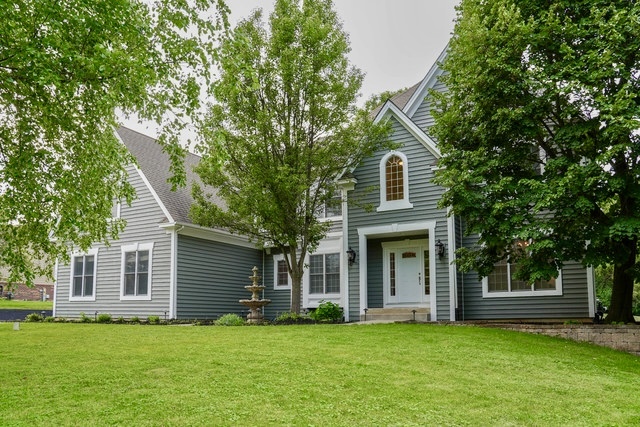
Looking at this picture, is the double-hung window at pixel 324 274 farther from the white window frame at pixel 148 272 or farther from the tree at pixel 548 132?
the tree at pixel 548 132

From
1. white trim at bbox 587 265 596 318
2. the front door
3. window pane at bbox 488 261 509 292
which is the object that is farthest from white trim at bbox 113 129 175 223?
white trim at bbox 587 265 596 318

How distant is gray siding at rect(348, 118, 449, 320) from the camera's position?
15.2m

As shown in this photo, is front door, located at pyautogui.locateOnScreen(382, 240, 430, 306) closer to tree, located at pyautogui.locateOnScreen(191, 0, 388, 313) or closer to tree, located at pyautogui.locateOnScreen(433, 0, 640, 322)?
tree, located at pyautogui.locateOnScreen(191, 0, 388, 313)

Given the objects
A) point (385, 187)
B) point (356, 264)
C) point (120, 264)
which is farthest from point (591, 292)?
point (120, 264)

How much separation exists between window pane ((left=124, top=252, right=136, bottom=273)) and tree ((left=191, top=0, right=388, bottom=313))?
488 centimetres

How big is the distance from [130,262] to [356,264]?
8.90 m

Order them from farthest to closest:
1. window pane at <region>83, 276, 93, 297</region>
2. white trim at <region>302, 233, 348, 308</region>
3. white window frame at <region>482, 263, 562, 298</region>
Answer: window pane at <region>83, 276, 93, 297</region> < white trim at <region>302, 233, 348, 308</region> < white window frame at <region>482, 263, 562, 298</region>

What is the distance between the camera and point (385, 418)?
16.9 feet

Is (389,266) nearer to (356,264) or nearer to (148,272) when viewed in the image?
(356,264)

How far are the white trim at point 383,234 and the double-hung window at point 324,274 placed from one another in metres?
2.49

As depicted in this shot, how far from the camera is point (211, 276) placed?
19734 mm

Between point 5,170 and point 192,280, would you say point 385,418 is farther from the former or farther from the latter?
point 192,280

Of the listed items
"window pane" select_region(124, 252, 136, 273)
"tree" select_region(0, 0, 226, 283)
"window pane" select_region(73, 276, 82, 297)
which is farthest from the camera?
"window pane" select_region(73, 276, 82, 297)

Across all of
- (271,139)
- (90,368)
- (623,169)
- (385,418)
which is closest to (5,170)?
(90,368)
